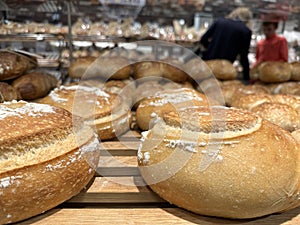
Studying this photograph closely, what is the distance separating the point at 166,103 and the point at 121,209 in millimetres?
593

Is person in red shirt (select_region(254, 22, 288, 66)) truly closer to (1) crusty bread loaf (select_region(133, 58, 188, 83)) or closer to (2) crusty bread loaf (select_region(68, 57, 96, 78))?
(1) crusty bread loaf (select_region(133, 58, 188, 83))

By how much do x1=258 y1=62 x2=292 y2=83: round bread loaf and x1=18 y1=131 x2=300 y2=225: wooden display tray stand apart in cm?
143

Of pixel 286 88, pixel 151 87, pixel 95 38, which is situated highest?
pixel 95 38

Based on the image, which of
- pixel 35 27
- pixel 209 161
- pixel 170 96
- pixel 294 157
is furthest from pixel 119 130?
pixel 35 27

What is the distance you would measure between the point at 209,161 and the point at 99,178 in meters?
0.39

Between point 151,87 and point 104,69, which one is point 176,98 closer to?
point 151,87

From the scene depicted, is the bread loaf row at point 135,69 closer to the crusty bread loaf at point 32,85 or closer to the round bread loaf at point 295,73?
the crusty bread loaf at point 32,85

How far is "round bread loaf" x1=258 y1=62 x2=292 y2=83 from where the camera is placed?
217 cm

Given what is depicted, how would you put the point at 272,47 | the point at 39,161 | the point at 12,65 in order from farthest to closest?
the point at 272,47, the point at 12,65, the point at 39,161

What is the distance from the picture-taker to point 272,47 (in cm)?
335

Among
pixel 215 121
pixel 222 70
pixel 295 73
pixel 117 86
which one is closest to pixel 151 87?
pixel 117 86

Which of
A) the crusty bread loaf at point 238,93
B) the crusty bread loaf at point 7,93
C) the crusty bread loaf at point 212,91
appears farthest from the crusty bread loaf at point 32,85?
the crusty bread loaf at point 238,93

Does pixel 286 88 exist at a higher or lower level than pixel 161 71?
lower

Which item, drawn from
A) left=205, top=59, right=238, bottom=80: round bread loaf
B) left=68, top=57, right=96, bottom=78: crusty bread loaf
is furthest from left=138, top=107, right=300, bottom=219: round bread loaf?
left=205, top=59, right=238, bottom=80: round bread loaf
